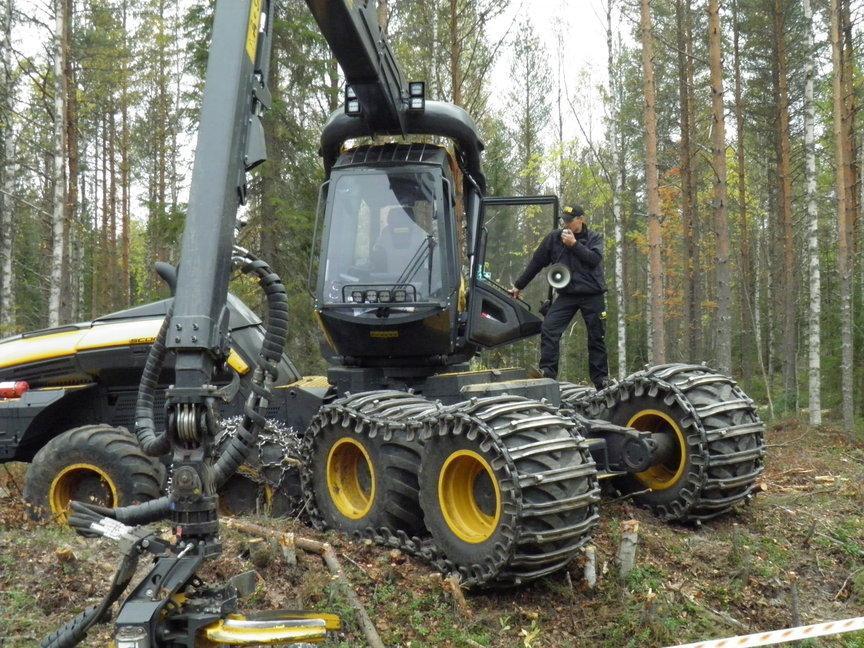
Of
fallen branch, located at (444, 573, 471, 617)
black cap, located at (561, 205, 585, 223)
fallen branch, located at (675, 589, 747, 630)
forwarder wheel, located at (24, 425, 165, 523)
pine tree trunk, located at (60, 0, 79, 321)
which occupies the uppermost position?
pine tree trunk, located at (60, 0, 79, 321)

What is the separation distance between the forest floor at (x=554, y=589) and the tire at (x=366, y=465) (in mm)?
195

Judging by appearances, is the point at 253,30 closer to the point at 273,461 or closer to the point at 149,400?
the point at 149,400

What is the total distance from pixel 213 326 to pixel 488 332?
3.56 metres

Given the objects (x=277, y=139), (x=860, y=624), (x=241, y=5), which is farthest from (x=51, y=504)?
(x=277, y=139)

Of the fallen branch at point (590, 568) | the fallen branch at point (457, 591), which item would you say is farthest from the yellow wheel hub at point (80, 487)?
the fallen branch at point (590, 568)

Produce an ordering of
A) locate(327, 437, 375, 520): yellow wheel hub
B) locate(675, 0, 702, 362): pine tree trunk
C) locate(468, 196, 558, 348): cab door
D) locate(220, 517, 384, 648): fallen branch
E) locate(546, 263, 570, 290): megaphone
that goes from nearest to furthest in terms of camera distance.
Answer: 1. locate(220, 517, 384, 648): fallen branch
2. locate(327, 437, 375, 520): yellow wheel hub
3. locate(468, 196, 558, 348): cab door
4. locate(546, 263, 570, 290): megaphone
5. locate(675, 0, 702, 362): pine tree trunk

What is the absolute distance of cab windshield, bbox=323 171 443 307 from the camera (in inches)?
250

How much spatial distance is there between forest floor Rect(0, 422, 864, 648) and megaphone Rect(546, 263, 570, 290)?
225 cm

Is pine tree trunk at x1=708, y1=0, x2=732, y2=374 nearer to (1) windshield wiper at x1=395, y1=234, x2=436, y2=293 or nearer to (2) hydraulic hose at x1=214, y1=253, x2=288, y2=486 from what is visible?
(1) windshield wiper at x1=395, y1=234, x2=436, y2=293

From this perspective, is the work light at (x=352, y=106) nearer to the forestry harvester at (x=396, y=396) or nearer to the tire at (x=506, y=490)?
the forestry harvester at (x=396, y=396)

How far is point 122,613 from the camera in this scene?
320cm

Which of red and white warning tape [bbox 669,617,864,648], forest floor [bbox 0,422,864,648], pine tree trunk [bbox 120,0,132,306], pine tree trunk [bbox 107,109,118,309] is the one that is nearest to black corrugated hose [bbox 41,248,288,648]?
forest floor [bbox 0,422,864,648]

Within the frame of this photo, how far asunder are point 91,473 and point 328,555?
2702 mm

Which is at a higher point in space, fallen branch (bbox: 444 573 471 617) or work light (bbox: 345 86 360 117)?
work light (bbox: 345 86 360 117)
